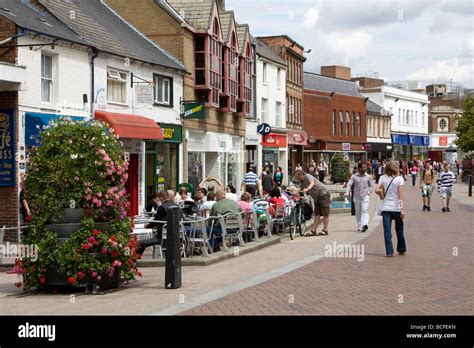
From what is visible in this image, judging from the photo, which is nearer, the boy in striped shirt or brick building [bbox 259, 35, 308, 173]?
the boy in striped shirt

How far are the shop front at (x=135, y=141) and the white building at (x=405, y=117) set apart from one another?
5857cm

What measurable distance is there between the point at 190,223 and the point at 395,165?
425cm

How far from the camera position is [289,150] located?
179 feet

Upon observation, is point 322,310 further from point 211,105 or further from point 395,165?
point 211,105

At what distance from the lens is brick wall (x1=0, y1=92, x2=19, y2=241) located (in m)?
18.7

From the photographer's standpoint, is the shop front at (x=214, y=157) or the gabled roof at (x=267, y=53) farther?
the gabled roof at (x=267, y=53)

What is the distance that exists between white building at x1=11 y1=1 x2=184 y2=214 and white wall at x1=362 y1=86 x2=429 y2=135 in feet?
181

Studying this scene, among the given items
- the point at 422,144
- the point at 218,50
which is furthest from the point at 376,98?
the point at 218,50

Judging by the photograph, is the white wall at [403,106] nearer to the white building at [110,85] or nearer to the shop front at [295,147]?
the shop front at [295,147]

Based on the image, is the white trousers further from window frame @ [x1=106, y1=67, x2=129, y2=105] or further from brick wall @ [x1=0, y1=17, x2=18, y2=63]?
brick wall @ [x1=0, y1=17, x2=18, y2=63]

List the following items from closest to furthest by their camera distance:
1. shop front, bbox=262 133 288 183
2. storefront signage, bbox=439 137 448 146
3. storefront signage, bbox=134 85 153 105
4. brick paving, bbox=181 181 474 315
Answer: brick paving, bbox=181 181 474 315, storefront signage, bbox=134 85 153 105, shop front, bbox=262 133 288 183, storefront signage, bbox=439 137 448 146

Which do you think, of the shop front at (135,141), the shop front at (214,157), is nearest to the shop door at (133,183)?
the shop front at (135,141)

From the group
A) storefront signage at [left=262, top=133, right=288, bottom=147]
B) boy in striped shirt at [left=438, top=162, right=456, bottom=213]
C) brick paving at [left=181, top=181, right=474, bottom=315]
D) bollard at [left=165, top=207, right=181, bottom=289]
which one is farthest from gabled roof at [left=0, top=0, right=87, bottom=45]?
storefront signage at [left=262, top=133, right=288, bottom=147]

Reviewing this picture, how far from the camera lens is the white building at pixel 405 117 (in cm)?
8194
